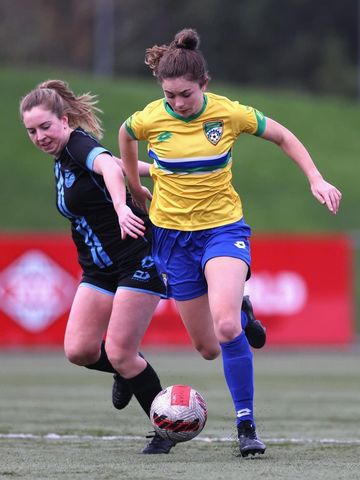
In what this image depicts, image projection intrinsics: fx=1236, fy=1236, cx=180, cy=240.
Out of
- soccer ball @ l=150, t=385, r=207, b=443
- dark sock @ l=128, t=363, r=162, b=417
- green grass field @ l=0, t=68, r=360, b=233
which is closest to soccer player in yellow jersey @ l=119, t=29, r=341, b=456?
soccer ball @ l=150, t=385, r=207, b=443

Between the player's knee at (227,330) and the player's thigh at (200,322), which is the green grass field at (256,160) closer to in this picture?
the player's thigh at (200,322)

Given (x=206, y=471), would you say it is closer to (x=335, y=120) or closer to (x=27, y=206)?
(x=27, y=206)

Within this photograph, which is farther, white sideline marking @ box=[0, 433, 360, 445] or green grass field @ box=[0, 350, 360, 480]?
white sideline marking @ box=[0, 433, 360, 445]

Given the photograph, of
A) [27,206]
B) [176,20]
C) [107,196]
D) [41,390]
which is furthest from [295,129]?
[107,196]

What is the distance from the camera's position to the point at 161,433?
6.72m

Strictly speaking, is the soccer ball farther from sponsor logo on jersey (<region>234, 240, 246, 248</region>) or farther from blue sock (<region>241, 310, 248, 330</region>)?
sponsor logo on jersey (<region>234, 240, 246, 248</region>)

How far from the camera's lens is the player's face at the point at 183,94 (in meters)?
6.46

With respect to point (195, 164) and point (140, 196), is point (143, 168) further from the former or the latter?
point (195, 164)

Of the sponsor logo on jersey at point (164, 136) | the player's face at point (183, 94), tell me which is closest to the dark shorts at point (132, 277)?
the sponsor logo on jersey at point (164, 136)

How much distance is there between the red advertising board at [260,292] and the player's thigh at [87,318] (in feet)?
30.4

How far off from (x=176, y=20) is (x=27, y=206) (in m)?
21.3

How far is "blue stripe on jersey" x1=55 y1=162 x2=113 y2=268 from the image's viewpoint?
23.2 feet

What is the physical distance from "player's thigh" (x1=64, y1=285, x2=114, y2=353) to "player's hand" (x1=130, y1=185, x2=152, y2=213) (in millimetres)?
552

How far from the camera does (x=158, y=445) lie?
6.99 m
